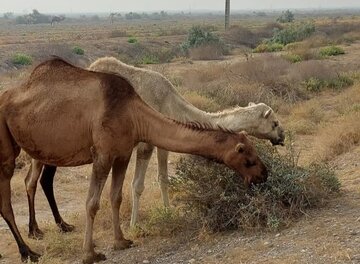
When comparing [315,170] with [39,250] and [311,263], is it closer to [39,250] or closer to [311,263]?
[311,263]

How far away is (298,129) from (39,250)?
345 inches

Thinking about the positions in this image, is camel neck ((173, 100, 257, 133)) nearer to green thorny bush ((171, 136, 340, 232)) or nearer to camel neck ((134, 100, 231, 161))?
green thorny bush ((171, 136, 340, 232))

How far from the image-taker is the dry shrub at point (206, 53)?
120 ft

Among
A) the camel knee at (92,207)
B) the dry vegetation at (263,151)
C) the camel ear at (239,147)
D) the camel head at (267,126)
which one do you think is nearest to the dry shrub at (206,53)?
the dry vegetation at (263,151)

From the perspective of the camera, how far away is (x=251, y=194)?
7391 mm

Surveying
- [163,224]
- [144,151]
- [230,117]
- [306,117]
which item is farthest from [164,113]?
[306,117]

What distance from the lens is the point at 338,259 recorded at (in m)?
5.94

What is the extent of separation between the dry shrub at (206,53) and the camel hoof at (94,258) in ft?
97.8

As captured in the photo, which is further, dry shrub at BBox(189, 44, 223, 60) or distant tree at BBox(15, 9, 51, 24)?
distant tree at BBox(15, 9, 51, 24)

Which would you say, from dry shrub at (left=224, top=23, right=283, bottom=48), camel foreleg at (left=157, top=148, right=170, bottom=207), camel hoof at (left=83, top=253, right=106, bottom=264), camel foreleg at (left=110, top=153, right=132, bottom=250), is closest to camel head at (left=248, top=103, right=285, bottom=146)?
camel foreleg at (left=157, top=148, right=170, bottom=207)

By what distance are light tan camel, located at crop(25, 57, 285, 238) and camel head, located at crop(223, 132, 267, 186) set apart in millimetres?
1543

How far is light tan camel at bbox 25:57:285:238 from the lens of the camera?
8.43m

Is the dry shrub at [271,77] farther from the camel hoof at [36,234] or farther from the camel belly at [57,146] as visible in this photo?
the camel belly at [57,146]

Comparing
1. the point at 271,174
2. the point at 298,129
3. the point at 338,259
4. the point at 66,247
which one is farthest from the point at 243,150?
the point at 298,129
